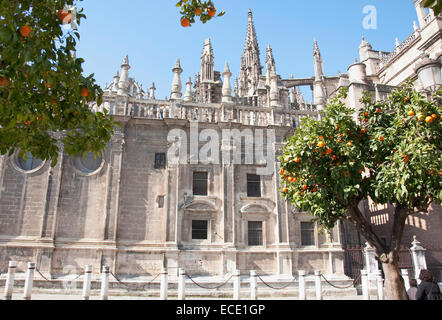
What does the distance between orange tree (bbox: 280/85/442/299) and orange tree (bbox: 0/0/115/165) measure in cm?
610

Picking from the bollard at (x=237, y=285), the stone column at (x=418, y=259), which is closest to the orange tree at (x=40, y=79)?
the bollard at (x=237, y=285)

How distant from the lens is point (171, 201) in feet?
55.4

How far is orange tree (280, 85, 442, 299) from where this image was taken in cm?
909

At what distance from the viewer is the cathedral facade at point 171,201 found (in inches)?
613

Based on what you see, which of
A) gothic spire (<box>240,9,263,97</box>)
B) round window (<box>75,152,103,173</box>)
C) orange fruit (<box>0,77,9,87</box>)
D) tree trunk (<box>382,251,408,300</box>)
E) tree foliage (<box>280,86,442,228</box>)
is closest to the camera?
orange fruit (<box>0,77,9,87</box>)

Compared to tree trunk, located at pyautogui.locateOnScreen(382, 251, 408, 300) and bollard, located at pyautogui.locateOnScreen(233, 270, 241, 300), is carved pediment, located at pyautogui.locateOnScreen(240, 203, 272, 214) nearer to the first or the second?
bollard, located at pyautogui.locateOnScreen(233, 270, 241, 300)

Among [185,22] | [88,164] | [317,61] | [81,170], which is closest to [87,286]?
[81,170]

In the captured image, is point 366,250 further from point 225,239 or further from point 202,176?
point 202,176

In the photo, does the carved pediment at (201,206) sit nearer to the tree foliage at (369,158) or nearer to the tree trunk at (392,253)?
the tree foliage at (369,158)

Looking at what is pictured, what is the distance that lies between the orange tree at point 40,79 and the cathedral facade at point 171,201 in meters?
10.5

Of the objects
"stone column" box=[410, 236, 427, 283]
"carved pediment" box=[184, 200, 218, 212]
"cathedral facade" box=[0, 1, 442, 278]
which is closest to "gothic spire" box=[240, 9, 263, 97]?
"cathedral facade" box=[0, 1, 442, 278]

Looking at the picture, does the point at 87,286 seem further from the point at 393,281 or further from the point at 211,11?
the point at 211,11

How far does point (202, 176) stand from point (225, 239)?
3458mm
